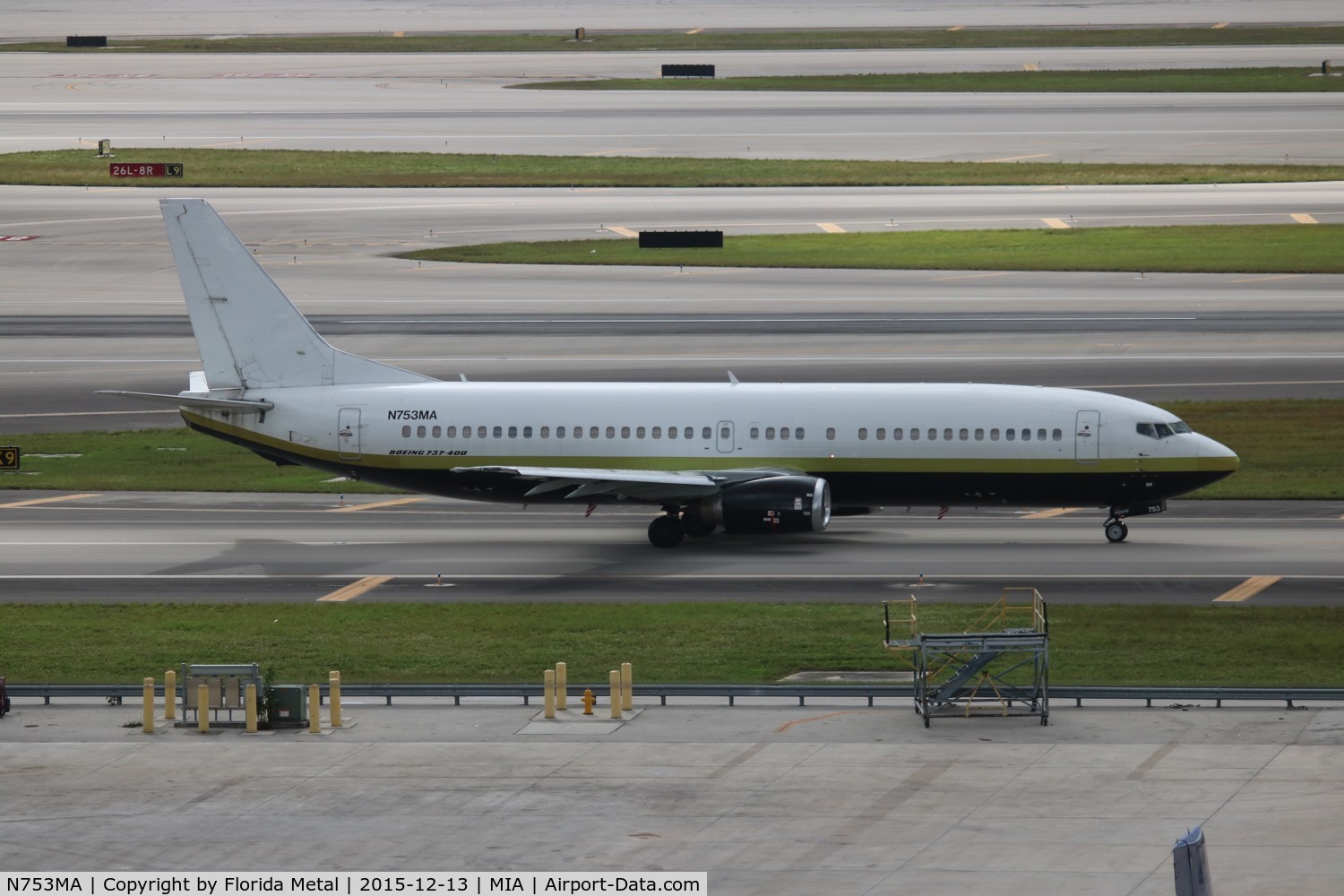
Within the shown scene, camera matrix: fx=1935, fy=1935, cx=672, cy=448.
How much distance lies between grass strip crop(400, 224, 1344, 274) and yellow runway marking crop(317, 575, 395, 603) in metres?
55.9

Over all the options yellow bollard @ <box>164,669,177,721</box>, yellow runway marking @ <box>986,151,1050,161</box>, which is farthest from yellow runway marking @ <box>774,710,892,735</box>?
yellow runway marking @ <box>986,151,1050,161</box>

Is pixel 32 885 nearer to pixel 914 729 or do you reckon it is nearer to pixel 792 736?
pixel 792 736

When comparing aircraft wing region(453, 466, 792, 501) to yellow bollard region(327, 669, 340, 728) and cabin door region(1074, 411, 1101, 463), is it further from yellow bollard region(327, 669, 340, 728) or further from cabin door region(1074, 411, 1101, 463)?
yellow bollard region(327, 669, 340, 728)

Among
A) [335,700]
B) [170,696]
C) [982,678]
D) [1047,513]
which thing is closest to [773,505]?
[1047,513]

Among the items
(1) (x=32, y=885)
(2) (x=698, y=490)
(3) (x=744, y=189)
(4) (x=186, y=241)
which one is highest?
(3) (x=744, y=189)

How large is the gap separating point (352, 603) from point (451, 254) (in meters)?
61.9

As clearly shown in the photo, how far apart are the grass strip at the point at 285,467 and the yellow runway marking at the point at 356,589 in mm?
13953

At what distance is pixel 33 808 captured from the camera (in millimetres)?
29469

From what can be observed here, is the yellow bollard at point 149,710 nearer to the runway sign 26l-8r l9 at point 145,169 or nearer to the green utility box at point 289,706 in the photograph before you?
the green utility box at point 289,706

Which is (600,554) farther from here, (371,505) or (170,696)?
(170,696)

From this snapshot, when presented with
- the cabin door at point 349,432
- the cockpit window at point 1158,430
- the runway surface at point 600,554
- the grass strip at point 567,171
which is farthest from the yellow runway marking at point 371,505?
the grass strip at point 567,171

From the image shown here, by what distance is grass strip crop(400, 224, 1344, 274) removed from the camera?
99.5 meters

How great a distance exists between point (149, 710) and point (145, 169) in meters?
99.6

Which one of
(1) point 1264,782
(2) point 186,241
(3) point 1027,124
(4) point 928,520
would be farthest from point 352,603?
(3) point 1027,124
